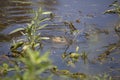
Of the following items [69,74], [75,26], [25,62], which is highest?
[25,62]

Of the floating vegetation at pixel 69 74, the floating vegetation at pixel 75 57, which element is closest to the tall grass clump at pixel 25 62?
the floating vegetation at pixel 69 74

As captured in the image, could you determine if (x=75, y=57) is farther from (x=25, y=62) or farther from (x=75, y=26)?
(x=25, y=62)

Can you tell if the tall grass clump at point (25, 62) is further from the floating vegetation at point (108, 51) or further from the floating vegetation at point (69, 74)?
the floating vegetation at point (108, 51)

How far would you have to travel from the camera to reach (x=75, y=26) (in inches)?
194

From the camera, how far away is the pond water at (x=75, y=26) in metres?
3.37

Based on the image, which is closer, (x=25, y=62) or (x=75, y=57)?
(x=25, y=62)

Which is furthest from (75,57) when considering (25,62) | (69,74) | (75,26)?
(25,62)

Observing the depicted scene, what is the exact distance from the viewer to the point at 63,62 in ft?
11.1

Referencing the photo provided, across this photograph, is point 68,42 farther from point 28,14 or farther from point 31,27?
point 28,14

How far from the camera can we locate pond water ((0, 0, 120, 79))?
337 cm

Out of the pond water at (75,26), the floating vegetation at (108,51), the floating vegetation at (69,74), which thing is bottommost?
the floating vegetation at (69,74)

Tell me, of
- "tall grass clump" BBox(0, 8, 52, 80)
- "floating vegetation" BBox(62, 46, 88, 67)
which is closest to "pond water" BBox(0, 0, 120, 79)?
"floating vegetation" BBox(62, 46, 88, 67)

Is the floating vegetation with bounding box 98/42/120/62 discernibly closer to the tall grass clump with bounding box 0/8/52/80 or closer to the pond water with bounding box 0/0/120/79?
the pond water with bounding box 0/0/120/79

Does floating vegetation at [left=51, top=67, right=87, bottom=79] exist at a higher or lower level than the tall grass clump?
lower
